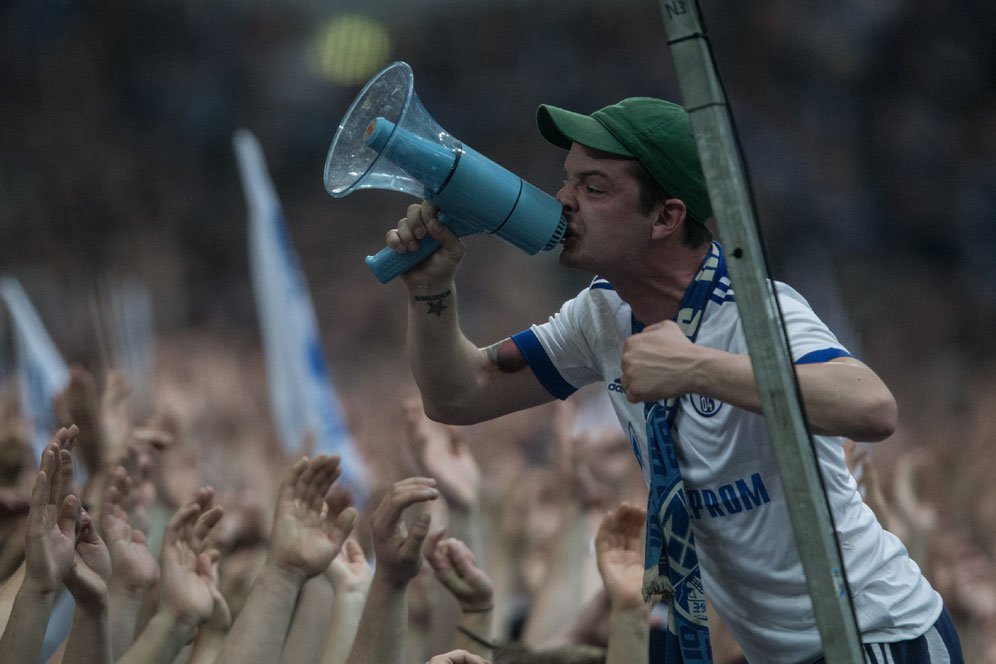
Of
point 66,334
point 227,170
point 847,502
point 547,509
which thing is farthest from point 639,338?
point 227,170

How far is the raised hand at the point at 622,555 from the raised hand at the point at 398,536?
478mm

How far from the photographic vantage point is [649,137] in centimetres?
251

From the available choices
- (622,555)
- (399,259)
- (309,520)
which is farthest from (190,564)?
(622,555)

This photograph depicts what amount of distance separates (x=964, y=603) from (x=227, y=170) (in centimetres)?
1295

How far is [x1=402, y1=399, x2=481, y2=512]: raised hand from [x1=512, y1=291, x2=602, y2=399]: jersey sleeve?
3.91 feet

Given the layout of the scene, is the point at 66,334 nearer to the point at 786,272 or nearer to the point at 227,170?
the point at 227,170

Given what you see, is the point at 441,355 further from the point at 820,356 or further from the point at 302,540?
the point at 820,356

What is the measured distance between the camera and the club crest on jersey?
94.7 inches

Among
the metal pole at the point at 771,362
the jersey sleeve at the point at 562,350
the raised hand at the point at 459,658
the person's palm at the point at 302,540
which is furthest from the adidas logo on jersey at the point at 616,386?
the metal pole at the point at 771,362

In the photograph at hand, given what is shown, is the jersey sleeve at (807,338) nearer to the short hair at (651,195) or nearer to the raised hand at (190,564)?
the short hair at (651,195)

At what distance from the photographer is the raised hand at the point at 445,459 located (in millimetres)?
3953

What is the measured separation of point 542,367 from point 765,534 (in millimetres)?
646

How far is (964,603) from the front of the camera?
408 cm

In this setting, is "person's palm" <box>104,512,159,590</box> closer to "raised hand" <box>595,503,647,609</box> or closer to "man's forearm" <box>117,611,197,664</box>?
"man's forearm" <box>117,611,197,664</box>
